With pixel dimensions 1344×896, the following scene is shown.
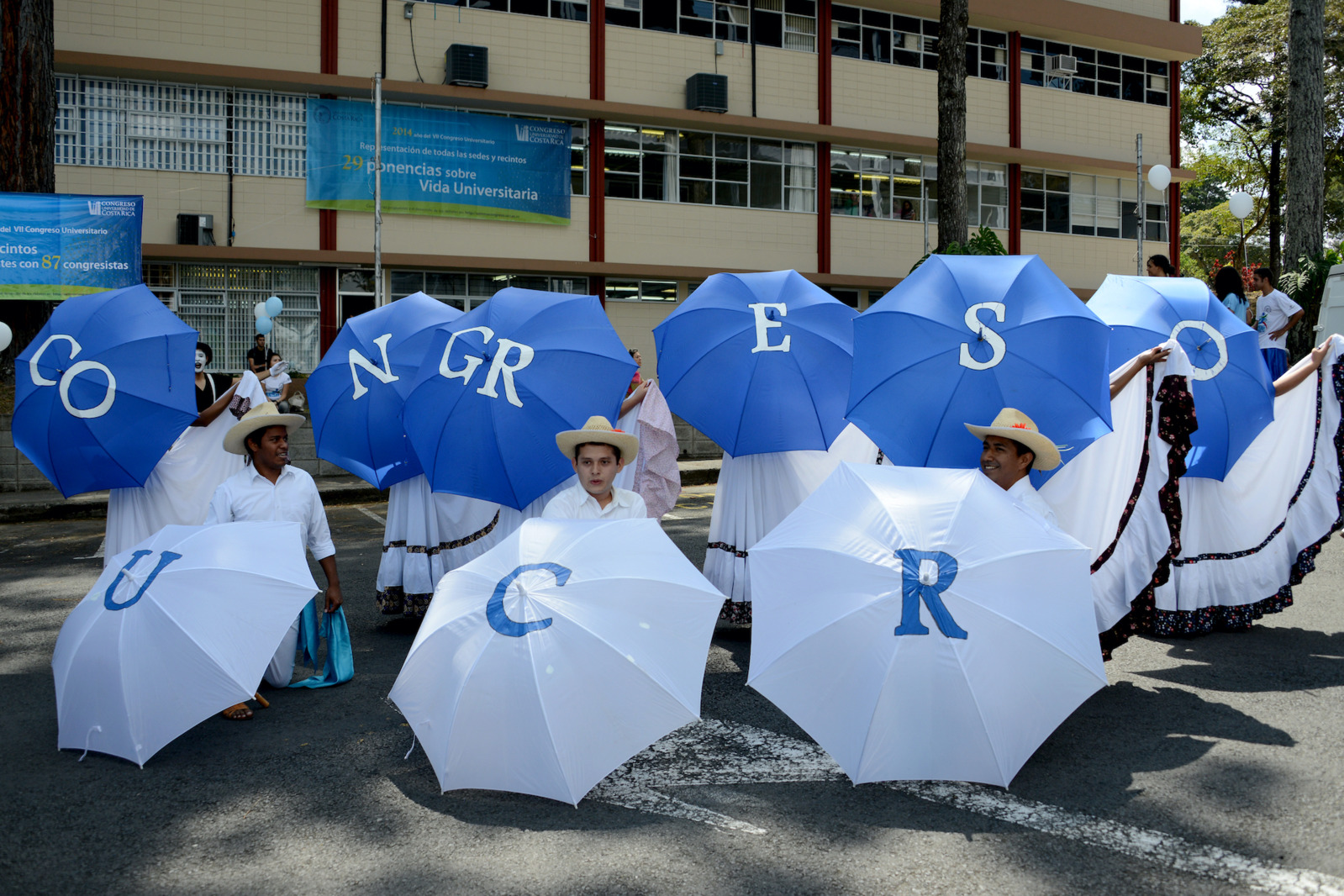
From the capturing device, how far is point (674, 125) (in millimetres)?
25188

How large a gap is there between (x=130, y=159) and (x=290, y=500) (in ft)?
62.4

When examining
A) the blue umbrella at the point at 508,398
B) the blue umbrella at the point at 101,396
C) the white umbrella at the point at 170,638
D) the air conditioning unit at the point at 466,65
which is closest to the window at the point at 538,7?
the air conditioning unit at the point at 466,65

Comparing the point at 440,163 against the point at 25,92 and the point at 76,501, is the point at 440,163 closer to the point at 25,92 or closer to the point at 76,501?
the point at 25,92

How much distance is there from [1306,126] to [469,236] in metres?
15.3

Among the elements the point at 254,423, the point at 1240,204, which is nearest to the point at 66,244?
the point at 254,423

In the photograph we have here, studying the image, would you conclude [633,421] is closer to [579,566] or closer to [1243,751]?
[579,566]

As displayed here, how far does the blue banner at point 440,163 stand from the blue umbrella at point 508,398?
1803cm

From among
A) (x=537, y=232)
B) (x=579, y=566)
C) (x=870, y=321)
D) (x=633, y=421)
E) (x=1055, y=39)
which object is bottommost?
(x=579, y=566)

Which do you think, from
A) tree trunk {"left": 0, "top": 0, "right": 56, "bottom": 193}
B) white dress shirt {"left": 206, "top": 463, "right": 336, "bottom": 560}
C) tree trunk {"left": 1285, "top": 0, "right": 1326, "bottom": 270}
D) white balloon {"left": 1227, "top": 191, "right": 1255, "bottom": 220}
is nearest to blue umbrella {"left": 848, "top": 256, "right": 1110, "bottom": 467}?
white dress shirt {"left": 206, "top": 463, "right": 336, "bottom": 560}

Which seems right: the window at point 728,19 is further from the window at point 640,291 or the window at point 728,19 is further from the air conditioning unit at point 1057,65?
the air conditioning unit at point 1057,65

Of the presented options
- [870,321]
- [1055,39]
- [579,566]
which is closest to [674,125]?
[1055,39]

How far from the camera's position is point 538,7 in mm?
23797

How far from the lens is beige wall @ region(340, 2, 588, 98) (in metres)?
22.5

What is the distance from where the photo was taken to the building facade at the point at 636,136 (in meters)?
21.7
